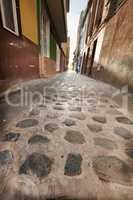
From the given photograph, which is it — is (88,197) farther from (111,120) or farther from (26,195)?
(111,120)

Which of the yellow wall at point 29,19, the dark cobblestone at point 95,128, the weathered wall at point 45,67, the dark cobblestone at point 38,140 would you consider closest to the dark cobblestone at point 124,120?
the dark cobblestone at point 95,128

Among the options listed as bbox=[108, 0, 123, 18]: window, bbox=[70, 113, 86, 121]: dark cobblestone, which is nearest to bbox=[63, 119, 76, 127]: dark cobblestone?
bbox=[70, 113, 86, 121]: dark cobblestone

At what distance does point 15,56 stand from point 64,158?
6.83ft

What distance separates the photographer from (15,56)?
7.06 ft

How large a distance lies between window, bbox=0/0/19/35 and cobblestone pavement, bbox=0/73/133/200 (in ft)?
5.19

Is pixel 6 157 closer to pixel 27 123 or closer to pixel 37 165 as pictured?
pixel 37 165

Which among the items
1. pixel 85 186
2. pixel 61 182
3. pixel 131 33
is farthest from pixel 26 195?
pixel 131 33

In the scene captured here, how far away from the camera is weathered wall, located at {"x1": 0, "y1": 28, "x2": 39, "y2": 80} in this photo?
1.77 metres

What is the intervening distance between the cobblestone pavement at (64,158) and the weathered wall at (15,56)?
94 centimetres

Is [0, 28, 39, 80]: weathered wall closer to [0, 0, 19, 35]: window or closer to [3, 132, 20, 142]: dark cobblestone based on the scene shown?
[0, 0, 19, 35]: window

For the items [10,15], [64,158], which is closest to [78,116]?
[64,158]

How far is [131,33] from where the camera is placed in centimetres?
243

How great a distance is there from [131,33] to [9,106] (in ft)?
9.09

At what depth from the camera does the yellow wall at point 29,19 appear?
243cm
